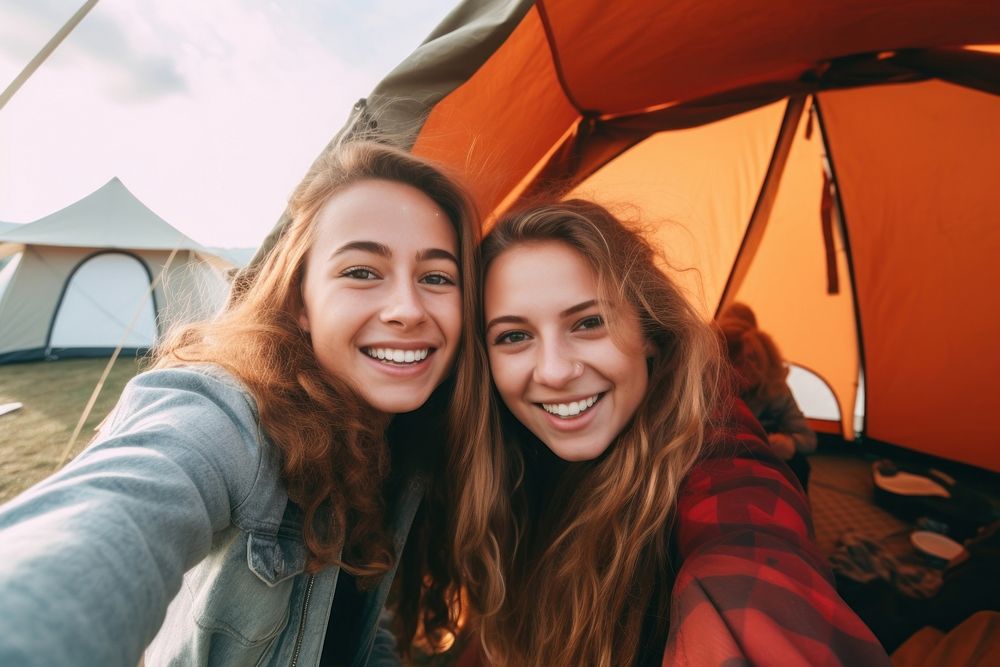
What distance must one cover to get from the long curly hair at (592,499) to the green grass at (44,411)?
2.95m

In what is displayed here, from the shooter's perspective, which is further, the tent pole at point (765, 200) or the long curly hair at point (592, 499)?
the tent pole at point (765, 200)

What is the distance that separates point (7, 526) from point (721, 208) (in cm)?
305

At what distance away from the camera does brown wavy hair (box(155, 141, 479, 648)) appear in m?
0.96

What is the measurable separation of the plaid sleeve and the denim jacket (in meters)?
0.69

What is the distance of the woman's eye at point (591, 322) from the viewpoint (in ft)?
3.75

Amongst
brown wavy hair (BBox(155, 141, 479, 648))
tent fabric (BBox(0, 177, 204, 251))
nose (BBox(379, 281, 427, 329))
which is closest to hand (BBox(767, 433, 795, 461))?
brown wavy hair (BBox(155, 141, 479, 648))

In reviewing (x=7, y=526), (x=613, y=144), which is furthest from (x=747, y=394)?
(x=7, y=526)

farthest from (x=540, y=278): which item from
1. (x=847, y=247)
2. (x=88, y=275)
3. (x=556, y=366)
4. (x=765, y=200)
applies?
(x=88, y=275)

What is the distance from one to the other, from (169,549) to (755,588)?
79cm

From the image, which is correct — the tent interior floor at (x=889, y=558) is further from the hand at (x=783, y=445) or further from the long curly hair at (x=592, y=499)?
the long curly hair at (x=592, y=499)

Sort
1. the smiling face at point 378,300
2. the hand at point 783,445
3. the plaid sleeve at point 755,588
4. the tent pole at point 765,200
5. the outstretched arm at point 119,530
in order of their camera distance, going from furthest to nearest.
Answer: the tent pole at point 765,200, the hand at point 783,445, the smiling face at point 378,300, the plaid sleeve at point 755,588, the outstretched arm at point 119,530

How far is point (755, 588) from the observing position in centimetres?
71

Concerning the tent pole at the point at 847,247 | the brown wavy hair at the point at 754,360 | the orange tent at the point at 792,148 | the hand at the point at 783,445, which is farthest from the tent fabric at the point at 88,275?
the tent pole at the point at 847,247

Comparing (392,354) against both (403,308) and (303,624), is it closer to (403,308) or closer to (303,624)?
(403,308)
